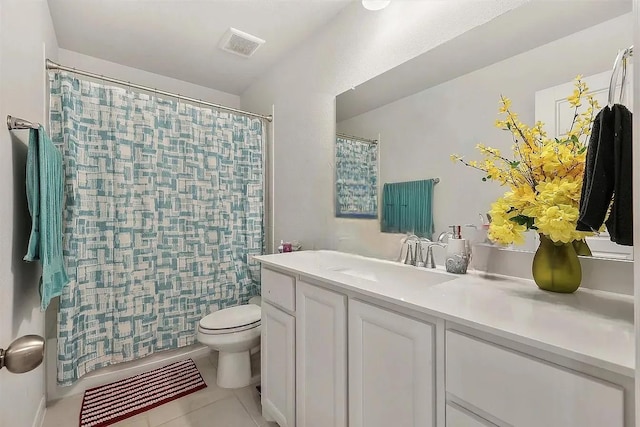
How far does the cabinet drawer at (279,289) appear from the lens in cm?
132

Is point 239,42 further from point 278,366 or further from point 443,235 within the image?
point 278,366

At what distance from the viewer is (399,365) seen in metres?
0.85

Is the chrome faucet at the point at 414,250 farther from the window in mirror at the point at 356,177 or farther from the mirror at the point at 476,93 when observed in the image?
the window in mirror at the point at 356,177

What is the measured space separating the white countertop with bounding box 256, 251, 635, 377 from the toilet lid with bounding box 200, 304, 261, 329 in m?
0.83

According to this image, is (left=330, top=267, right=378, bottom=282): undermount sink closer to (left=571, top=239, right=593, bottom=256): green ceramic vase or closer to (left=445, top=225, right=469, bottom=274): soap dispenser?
(left=445, top=225, right=469, bottom=274): soap dispenser

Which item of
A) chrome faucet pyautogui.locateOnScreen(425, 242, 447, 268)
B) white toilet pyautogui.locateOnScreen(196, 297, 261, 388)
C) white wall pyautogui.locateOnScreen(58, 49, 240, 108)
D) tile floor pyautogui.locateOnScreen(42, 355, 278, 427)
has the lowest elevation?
tile floor pyautogui.locateOnScreen(42, 355, 278, 427)

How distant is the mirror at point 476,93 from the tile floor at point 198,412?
1.18 meters

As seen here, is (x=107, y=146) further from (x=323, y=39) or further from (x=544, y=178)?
(x=544, y=178)

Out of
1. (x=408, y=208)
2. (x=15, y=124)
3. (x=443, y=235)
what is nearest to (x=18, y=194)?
(x=15, y=124)

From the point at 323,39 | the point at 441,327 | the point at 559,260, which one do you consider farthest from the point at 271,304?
the point at 323,39

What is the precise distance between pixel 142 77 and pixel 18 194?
1.68 meters

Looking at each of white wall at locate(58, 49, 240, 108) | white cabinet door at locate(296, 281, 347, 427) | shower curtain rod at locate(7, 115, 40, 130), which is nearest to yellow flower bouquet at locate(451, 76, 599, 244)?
white cabinet door at locate(296, 281, 347, 427)

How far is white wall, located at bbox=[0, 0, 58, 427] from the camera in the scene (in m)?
0.94

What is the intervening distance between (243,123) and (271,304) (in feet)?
5.24
